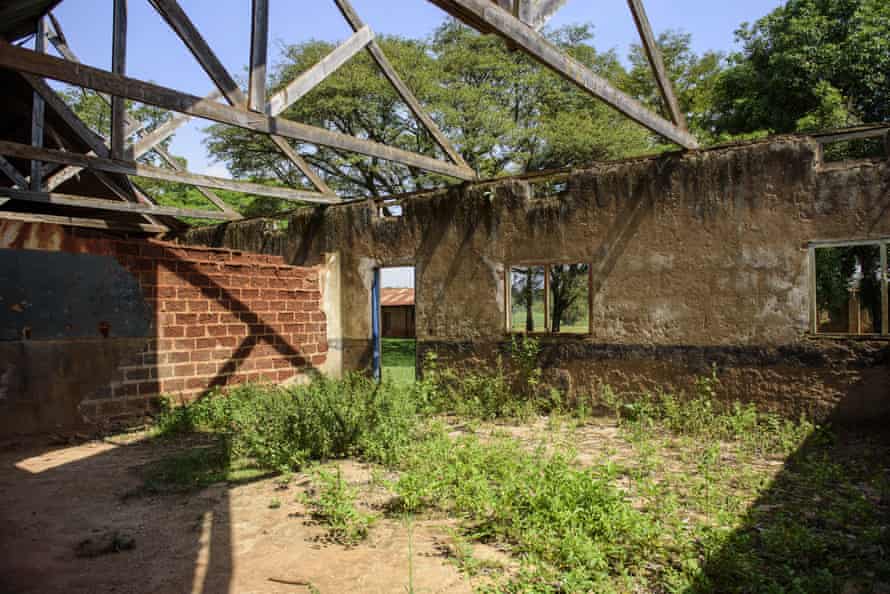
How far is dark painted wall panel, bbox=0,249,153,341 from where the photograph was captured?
21.1 ft

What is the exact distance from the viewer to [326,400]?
6.52m

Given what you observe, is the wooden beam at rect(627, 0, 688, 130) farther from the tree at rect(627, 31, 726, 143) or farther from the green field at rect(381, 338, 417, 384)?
the tree at rect(627, 31, 726, 143)

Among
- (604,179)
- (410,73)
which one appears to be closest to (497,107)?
(410,73)

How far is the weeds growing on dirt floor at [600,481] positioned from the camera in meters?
3.22

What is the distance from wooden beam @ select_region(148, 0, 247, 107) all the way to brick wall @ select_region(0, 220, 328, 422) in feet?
10.1

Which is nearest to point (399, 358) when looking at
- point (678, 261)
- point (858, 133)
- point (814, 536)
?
point (678, 261)

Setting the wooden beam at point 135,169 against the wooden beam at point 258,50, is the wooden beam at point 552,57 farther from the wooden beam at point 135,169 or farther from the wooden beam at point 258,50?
the wooden beam at point 135,169

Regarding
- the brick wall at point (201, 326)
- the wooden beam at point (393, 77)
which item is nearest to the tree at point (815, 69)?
the wooden beam at point (393, 77)

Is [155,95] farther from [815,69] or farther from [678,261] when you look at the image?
[815,69]

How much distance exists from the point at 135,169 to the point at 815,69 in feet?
49.5

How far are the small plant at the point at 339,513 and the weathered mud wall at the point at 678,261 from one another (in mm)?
3934

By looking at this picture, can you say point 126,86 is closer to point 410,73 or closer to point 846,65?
point 410,73

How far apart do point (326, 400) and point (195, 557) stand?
307 cm

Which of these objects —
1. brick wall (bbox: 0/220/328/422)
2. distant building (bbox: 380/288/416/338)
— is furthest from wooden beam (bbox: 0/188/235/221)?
distant building (bbox: 380/288/416/338)
